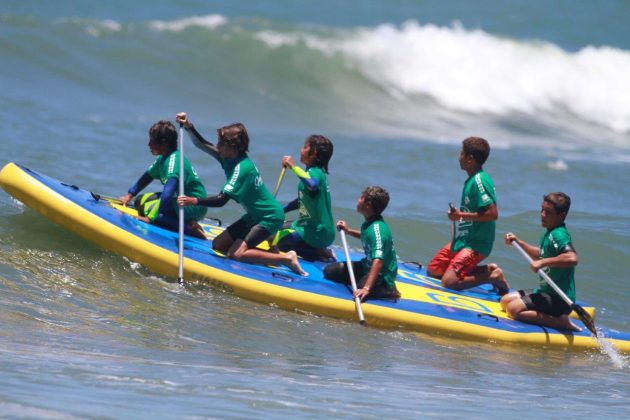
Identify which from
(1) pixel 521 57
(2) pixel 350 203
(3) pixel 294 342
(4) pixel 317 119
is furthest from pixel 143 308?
(1) pixel 521 57

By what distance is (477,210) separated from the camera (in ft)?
31.2

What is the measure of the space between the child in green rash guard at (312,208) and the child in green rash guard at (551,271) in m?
1.68

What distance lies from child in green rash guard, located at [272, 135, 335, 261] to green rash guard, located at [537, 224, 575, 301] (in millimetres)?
Result: 1951

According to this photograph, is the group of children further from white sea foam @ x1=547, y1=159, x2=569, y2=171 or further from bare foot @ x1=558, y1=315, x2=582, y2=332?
white sea foam @ x1=547, y1=159, x2=569, y2=171

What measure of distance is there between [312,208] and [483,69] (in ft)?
54.8

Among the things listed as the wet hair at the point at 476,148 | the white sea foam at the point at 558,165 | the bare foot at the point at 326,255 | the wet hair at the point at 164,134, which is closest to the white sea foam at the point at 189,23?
the white sea foam at the point at 558,165

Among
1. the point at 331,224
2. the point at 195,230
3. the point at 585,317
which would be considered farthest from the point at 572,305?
the point at 195,230

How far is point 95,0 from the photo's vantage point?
25547mm

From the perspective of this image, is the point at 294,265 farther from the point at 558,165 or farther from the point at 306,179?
the point at 558,165

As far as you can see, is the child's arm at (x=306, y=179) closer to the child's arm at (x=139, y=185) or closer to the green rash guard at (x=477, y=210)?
the green rash guard at (x=477, y=210)

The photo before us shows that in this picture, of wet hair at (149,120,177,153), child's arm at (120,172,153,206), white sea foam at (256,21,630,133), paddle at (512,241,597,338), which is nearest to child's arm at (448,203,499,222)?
paddle at (512,241,597,338)

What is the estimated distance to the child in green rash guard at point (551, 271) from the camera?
28.6ft

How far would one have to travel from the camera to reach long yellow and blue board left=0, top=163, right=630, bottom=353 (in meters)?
8.95

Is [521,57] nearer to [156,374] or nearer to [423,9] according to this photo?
[423,9]
